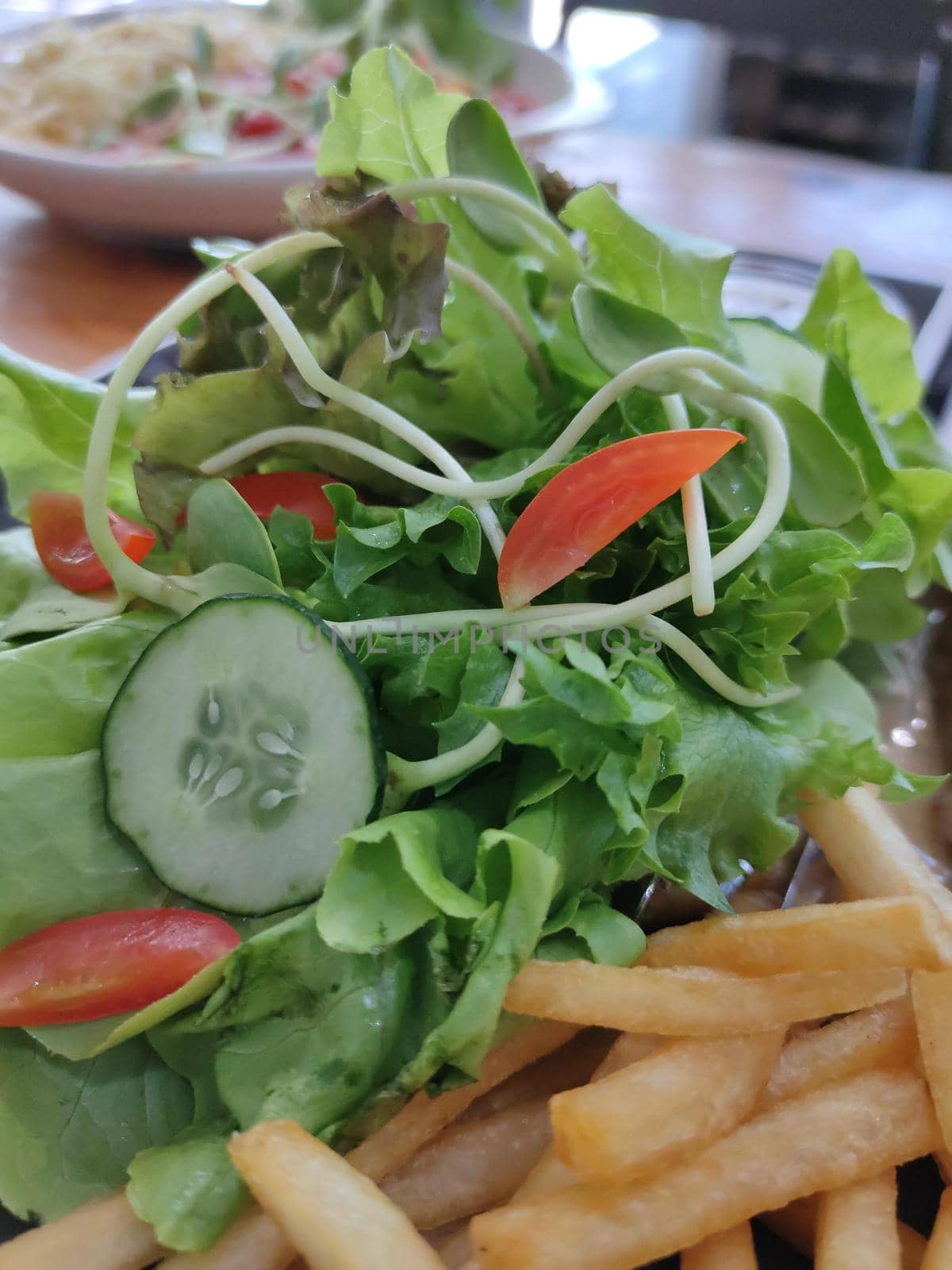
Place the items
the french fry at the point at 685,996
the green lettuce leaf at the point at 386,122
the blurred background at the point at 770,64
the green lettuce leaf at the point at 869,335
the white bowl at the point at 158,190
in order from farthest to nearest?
the blurred background at the point at 770,64 → the white bowl at the point at 158,190 → the green lettuce leaf at the point at 869,335 → the green lettuce leaf at the point at 386,122 → the french fry at the point at 685,996

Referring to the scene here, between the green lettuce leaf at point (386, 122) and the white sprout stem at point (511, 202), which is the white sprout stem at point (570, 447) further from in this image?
the green lettuce leaf at point (386, 122)

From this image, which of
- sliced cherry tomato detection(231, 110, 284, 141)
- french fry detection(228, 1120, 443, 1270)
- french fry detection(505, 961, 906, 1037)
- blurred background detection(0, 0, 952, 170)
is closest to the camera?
french fry detection(228, 1120, 443, 1270)

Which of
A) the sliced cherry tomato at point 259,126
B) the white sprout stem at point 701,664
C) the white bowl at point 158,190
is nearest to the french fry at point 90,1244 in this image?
the white sprout stem at point 701,664

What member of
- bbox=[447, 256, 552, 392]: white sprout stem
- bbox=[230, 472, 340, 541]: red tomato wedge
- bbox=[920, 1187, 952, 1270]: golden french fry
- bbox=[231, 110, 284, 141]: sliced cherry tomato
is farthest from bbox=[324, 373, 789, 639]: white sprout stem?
bbox=[231, 110, 284, 141]: sliced cherry tomato

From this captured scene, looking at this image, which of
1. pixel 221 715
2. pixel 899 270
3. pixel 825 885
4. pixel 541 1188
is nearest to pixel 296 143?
pixel 899 270

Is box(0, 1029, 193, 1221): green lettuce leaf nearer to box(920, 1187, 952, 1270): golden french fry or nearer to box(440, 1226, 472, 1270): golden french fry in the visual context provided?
box(440, 1226, 472, 1270): golden french fry
